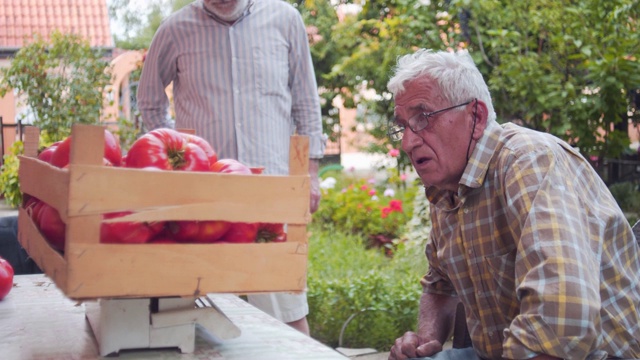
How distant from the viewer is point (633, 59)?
5.65 metres

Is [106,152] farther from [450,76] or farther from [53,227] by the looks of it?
[450,76]

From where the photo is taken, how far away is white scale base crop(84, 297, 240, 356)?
1886 mm

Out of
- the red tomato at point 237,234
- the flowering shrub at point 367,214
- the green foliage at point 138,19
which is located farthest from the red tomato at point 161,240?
the green foliage at point 138,19

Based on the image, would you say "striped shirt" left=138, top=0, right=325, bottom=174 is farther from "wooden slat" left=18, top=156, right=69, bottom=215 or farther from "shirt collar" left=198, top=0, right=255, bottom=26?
"wooden slat" left=18, top=156, right=69, bottom=215

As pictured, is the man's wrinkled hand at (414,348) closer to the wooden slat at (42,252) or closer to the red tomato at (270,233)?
the red tomato at (270,233)

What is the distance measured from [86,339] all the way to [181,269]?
0.45 metres

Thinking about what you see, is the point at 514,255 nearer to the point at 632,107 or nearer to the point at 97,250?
the point at 97,250

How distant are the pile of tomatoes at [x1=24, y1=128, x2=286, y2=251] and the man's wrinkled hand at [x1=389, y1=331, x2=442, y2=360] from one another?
31.9 inches

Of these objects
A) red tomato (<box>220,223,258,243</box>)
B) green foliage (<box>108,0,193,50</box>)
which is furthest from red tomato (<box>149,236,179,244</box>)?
green foliage (<box>108,0,193,50</box>)

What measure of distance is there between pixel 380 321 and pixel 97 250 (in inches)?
134

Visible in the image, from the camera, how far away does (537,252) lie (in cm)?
188

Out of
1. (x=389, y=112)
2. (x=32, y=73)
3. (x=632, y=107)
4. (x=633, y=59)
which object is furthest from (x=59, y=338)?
(x=32, y=73)

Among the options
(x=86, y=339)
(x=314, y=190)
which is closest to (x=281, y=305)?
(x=314, y=190)

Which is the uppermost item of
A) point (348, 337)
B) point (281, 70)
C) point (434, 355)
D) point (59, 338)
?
point (281, 70)
